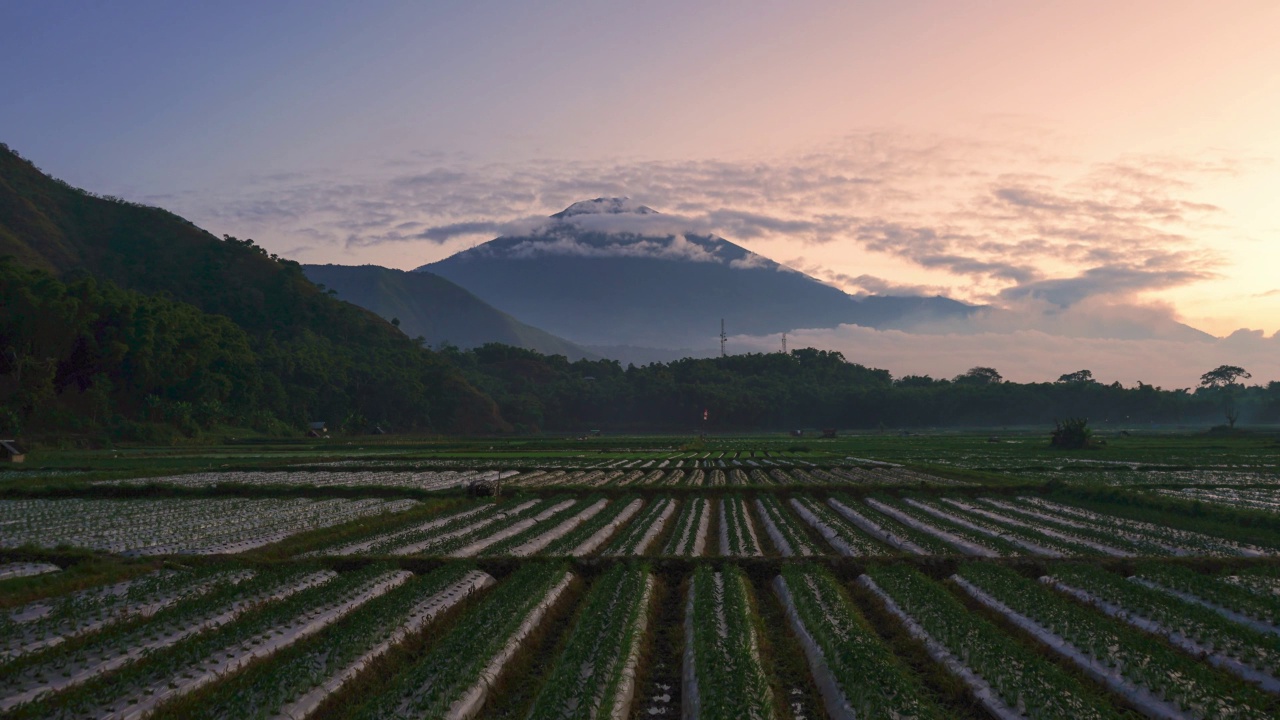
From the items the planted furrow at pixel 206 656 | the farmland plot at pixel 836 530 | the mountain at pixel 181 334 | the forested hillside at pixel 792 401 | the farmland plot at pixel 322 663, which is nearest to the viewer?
the planted furrow at pixel 206 656

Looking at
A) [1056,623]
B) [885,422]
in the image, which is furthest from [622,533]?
[885,422]

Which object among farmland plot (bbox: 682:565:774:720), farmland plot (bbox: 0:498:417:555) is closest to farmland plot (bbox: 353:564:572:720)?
farmland plot (bbox: 682:565:774:720)

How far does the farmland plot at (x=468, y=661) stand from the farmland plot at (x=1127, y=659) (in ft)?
26.7

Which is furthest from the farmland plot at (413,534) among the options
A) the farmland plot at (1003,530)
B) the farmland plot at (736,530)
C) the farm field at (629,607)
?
the farmland plot at (1003,530)

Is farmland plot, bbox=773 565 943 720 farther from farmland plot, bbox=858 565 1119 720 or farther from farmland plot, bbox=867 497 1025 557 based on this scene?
farmland plot, bbox=867 497 1025 557

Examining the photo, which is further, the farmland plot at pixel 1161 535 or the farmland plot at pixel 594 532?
the farmland plot at pixel 594 532

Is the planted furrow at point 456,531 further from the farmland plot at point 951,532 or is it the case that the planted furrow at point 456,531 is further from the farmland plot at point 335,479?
the farmland plot at point 951,532

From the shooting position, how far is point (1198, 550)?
20.2 metres

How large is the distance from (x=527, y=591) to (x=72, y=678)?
24.1 ft

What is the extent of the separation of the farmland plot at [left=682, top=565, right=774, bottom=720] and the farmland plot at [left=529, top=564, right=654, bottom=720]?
2.73 feet

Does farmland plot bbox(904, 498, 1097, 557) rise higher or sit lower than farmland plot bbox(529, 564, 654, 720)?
lower

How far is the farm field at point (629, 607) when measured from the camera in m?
9.67

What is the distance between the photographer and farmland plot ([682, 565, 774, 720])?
912 centimetres

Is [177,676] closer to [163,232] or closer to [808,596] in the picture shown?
[808,596]
